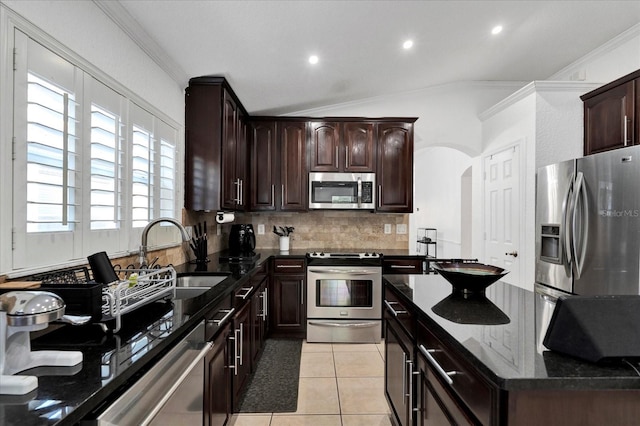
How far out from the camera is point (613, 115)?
285 cm

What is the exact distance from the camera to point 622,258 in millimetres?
2438

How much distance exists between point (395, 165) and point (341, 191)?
71 cm

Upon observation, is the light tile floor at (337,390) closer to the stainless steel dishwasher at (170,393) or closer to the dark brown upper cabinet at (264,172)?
the stainless steel dishwasher at (170,393)

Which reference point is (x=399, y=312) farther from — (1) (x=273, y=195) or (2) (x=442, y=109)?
(2) (x=442, y=109)

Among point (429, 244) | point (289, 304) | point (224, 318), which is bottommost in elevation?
point (289, 304)

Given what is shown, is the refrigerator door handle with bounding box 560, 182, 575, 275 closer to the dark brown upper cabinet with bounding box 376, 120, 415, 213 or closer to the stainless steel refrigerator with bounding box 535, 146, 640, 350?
the stainless steel refrigerator with bounding box 535, 146, 640, 350

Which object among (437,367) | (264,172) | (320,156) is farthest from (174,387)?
(320,156)

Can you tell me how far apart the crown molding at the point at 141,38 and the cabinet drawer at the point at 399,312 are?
7.18ft

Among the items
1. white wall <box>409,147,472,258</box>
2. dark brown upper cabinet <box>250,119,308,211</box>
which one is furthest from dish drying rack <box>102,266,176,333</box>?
white wall <box>409,147,472,258</box>

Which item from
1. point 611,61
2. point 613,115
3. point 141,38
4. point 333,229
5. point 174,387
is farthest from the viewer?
point 333,229

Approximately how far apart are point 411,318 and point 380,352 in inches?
76.9

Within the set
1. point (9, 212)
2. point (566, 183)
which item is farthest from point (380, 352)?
point (9, 212)

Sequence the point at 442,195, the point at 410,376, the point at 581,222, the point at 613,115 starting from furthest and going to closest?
the point at 442,195 < the point at 613,115 < the point at 581,222 < the point at 410,376

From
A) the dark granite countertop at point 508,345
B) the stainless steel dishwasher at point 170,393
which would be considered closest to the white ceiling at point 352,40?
the stainless steel dishwasher at point 170,393
